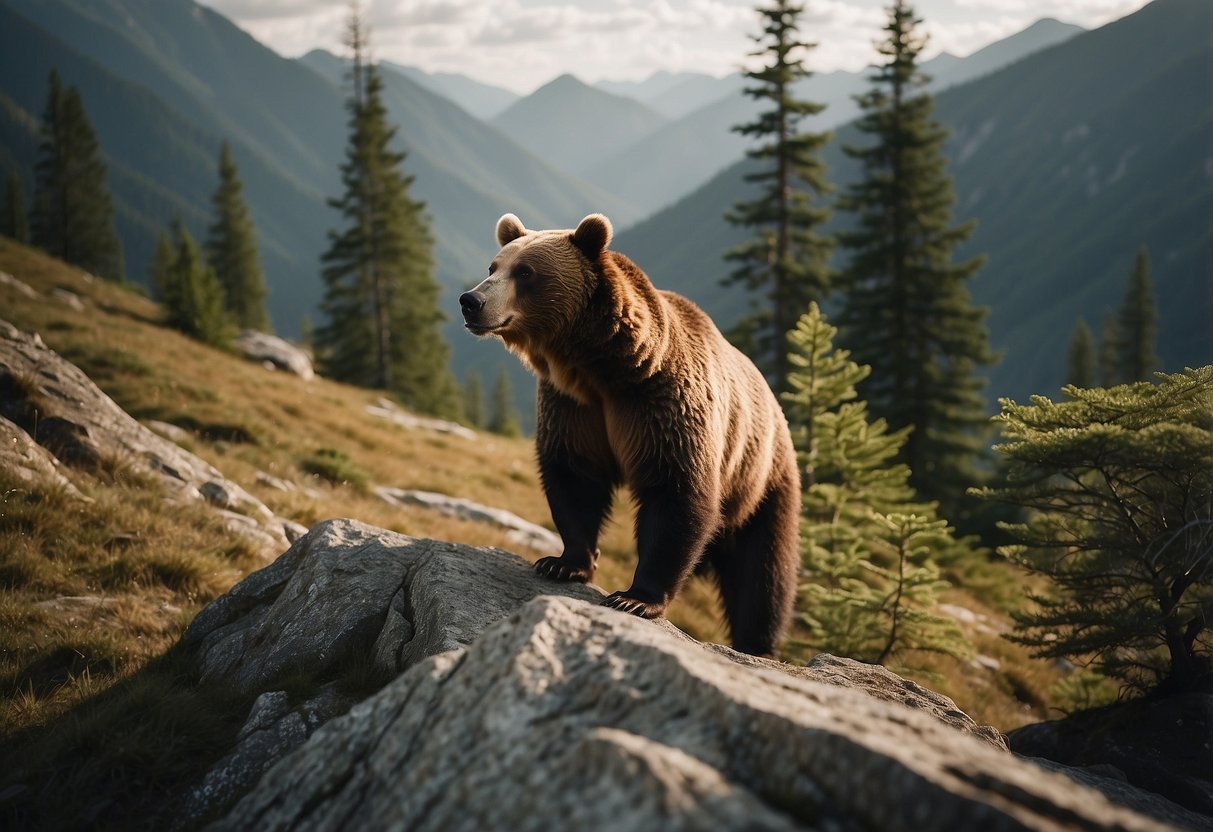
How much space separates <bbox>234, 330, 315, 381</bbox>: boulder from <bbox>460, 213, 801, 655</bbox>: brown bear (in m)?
23.1

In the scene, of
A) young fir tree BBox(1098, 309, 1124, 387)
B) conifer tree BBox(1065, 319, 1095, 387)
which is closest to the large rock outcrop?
young fir tree BBox(1098, 309, 1124, 387)

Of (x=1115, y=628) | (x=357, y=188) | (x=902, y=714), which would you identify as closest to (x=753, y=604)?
(x=1115, y=628)

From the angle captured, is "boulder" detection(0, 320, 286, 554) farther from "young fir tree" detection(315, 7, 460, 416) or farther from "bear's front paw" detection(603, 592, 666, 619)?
"young fir tree" detection(315, 7, 460, 416)

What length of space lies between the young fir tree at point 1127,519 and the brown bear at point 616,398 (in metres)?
2.50

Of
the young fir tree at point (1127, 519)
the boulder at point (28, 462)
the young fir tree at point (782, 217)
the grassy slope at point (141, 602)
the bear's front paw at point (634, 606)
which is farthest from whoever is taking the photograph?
the young fir tree at point (782, 217)

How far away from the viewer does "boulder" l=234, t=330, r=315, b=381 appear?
86.8ft

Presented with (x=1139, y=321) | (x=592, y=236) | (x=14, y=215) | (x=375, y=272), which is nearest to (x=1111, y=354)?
(x=1139, y=321)

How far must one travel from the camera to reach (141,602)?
5398mm

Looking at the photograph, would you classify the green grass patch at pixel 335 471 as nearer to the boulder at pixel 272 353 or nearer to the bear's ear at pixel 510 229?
the bear's ear at pixel 510 229

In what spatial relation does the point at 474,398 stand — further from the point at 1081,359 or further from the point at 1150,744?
the point at 1150,744

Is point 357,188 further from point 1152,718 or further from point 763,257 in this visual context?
point 1152,718

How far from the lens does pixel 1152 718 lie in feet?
18.8

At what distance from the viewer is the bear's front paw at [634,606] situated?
464 cm

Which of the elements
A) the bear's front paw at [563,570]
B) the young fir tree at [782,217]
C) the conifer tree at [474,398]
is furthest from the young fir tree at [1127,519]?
the conifer tree at [474,398]
